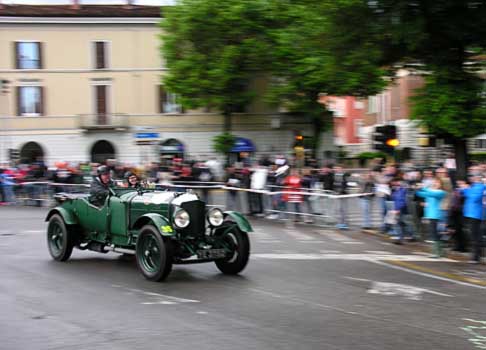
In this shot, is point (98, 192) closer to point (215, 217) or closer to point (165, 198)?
point (165, 198)

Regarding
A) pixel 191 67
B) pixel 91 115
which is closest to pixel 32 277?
pixel 191 67

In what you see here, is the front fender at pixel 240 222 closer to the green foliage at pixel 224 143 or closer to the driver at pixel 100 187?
the driver at pixel 100 187

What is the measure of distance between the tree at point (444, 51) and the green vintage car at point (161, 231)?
6.67 meters

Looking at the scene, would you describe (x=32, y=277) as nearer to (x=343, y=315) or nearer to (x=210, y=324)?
(x=210, y=324)

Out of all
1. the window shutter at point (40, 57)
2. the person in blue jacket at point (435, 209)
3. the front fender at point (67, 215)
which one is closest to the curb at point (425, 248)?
the person in blue jacket at point (435, 209)

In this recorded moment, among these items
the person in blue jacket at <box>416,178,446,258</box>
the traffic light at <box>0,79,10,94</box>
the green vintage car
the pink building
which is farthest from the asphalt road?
the pink building

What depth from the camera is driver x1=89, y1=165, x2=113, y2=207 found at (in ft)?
38.1

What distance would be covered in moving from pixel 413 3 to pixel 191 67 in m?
24.6

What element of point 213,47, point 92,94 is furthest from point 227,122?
point 92,94

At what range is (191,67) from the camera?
38.3 meters

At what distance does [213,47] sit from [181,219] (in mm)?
29196

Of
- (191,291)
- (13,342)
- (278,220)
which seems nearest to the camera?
(13,342)

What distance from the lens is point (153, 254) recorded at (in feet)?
33.3

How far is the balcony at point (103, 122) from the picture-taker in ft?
143
